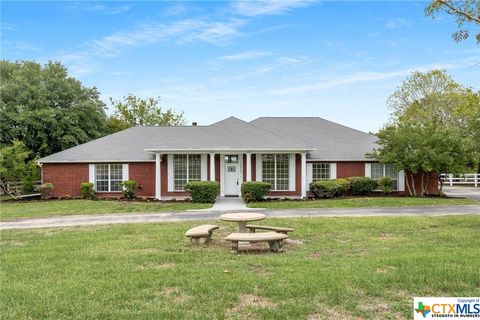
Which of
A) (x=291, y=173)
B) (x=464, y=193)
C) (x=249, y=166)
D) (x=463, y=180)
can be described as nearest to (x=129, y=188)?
(x=249, y=166)

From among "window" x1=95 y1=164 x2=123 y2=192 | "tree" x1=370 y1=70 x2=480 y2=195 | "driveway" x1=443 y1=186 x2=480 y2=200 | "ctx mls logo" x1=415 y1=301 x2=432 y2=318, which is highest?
"tree" x1=370 y1=70 x2=480 y2=195

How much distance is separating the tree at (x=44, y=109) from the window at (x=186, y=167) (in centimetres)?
1517

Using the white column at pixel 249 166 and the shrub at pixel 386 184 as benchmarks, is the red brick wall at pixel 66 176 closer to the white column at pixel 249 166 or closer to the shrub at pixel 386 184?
the white column at pixel 249 166

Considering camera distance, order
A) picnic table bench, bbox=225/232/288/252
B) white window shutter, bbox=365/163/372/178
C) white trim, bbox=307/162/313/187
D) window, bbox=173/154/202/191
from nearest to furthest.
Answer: picnic table bench, bbox=225/232/288/252, window, bbox=173/154/202/191, white trim, bbox=307/162/313/187, white window shutter, bbox=365/163/372/178

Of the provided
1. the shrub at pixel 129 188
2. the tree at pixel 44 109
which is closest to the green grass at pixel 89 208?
the shrub at pixel 129 188

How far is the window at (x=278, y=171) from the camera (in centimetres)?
2353

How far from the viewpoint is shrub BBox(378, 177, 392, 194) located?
918 inches

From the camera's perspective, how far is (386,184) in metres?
23.3

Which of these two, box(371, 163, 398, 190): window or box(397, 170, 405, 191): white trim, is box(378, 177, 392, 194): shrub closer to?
box(371, 163, 398, 190): window

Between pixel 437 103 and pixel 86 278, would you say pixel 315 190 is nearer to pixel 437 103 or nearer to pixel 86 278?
pixel 86 278

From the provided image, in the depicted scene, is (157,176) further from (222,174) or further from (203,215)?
(203,215)

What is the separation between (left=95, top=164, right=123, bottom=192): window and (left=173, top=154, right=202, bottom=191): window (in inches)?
145

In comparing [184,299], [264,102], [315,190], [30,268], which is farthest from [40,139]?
[184,299]
